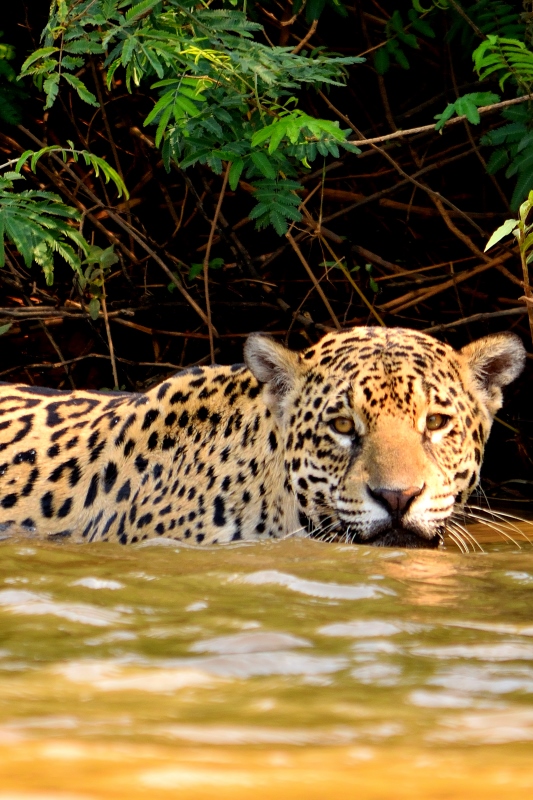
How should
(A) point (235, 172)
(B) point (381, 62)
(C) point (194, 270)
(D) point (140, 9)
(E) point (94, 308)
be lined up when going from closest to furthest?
1. (D) point (140, 9)
2. (A) point (235, 172)
3. (B) point (381, 62)
4. (E) point (94, 308)
5. (C) point (194, 270)

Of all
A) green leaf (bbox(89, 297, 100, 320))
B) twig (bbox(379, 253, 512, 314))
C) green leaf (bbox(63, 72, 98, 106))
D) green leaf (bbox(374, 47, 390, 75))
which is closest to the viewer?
green leaf (bbox(63, 72, 98, 106))

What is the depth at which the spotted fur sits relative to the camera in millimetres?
4398

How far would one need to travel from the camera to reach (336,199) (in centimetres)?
803

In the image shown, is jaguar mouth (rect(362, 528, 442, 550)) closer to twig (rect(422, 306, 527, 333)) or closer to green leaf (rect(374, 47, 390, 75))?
twig (rect(422, 306, 527, 333))

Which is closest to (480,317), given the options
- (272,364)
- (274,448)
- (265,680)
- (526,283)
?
(526,283)

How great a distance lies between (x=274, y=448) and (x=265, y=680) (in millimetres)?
2547

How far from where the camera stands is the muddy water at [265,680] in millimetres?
1791

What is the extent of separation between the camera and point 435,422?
4602 mm

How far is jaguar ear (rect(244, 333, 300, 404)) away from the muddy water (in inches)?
49.5

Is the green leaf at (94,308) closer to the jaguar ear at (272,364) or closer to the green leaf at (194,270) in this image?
the green leaf at (194,270)

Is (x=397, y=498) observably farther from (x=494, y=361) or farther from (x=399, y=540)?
(x=494, y=361)

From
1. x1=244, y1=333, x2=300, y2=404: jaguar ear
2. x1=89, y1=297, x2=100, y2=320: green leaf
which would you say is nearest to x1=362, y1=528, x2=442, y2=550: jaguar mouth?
x1=244, y1=333, x2=300, y2=404: jaguar ear

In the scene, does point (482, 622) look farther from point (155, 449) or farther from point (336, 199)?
point (336, 199)

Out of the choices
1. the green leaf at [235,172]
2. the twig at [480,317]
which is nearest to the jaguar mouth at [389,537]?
the green leaf at [235,172]
